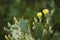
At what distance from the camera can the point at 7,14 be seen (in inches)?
102

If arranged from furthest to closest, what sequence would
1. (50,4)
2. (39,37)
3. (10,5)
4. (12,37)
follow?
(10,5) → (50,4) → (39,37) → (12,37)

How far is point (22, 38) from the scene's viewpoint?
159cm

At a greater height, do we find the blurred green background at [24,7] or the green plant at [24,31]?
the green plant at [24,31]

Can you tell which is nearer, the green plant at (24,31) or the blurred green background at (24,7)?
the green plant at (24,31)

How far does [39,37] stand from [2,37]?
0.31m

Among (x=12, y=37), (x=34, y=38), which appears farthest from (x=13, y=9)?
(x=12, y=37)

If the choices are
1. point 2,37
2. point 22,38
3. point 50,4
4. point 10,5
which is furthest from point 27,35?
point 10,5

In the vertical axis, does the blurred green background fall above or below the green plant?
below

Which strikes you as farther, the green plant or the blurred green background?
the blurred green background

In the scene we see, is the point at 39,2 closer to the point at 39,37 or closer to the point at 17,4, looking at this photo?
the point at 17,4

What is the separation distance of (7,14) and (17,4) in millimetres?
165

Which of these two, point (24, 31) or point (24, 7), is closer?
point (24, 31)

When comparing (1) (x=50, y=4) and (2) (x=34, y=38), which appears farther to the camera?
(1) (x=50, y=4)

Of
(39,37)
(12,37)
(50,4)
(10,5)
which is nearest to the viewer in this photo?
(12,37)
